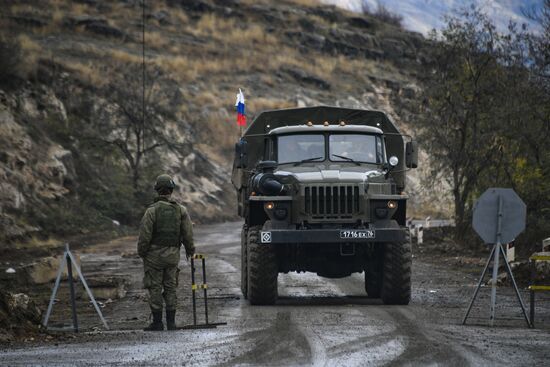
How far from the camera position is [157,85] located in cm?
4997

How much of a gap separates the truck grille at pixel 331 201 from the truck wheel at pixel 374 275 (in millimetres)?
1009

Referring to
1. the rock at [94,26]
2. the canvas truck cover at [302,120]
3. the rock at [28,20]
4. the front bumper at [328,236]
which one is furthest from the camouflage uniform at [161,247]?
the rock at [94,26]

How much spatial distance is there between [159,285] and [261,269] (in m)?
2.84

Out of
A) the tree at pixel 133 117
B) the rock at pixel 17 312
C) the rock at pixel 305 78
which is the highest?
the rock at pixel 305 78

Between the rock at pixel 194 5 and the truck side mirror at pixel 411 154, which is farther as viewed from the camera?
the rock at pixel 194 5

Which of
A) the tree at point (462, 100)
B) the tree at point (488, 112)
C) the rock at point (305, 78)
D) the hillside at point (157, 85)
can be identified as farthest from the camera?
the rock at point (305, 78)

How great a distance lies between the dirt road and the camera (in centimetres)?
991

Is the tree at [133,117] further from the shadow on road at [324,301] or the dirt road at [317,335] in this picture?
the shadow on road at [324,301]

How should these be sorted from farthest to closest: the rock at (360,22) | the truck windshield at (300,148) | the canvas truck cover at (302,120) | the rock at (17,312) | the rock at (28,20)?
the rock at (360,22), the rock at (28,20), the canvas truck cover at (302,120), the truck windshield at (300,148), the rock at (17,312)

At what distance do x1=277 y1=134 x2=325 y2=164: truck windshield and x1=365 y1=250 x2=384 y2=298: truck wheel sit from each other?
1.84 m

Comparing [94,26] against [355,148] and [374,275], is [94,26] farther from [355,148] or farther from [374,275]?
[374,275]

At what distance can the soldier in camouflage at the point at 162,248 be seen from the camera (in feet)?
43.6

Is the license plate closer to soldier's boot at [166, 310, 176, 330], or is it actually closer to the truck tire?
the truck tire

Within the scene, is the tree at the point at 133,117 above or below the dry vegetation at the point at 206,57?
below
